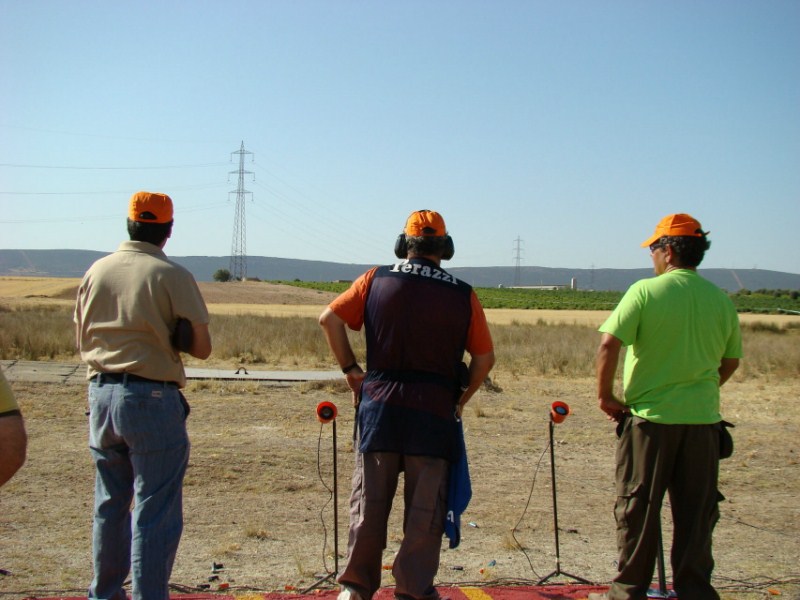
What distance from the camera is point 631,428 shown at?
404 centimetres

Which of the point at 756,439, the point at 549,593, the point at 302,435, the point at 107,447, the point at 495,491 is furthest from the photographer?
the point at 756,439

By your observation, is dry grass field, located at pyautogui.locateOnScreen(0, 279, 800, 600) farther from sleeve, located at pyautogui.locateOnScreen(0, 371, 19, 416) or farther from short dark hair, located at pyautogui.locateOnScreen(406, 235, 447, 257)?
sleeve, located at pyautogui.locateOnScreen(0, 371, 19, 416)

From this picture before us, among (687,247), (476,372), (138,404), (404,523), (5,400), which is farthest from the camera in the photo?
(687,247)

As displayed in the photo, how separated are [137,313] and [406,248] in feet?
4.19

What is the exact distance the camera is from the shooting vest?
3824mm

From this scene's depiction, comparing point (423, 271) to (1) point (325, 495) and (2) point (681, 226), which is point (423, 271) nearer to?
(2) point (681, 226)

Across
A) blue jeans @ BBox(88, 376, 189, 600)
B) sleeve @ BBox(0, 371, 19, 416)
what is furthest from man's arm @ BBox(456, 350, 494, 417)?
sleeve @ BBox(0, 371, 19, 416)

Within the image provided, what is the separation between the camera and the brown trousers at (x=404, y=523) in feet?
12.6

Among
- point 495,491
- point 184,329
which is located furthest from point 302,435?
point 184,329

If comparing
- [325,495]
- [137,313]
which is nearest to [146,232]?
[137,313]

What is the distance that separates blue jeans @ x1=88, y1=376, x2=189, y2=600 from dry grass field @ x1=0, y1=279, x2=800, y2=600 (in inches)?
35.4

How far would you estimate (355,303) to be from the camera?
3982 mm

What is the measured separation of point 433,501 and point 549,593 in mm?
1034

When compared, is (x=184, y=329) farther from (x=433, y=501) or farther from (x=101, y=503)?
(x=433, y=501)
